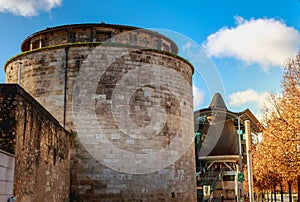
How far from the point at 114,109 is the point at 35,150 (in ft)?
20.7

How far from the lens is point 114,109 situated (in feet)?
55.9

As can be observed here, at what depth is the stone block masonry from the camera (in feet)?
30.7

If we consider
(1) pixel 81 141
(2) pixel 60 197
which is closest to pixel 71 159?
(1) pixel 81 141

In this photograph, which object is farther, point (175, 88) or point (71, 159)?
point (175, 88)

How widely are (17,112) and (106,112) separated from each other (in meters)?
7.64

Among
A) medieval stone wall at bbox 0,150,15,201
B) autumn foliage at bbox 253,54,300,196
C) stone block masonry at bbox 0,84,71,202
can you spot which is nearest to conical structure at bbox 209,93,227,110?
autumn foliage at bbox 253,54,300,196

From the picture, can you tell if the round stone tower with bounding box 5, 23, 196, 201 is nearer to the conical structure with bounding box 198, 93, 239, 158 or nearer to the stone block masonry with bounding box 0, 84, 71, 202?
the stone block masonry with bounding box 0, 84, 71, 202

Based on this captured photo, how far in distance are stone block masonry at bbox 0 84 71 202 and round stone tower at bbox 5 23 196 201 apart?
68.7 inches

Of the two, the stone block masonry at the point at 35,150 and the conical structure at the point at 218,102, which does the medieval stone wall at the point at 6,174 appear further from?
the conical structure at the point at 218,102

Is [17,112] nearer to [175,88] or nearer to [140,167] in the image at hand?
[140,167]

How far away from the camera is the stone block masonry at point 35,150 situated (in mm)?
9367

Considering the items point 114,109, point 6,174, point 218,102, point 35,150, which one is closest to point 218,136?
point 218,102

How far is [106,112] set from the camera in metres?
16.9

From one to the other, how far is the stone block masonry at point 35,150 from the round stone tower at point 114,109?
Answer: 1.75 metres
